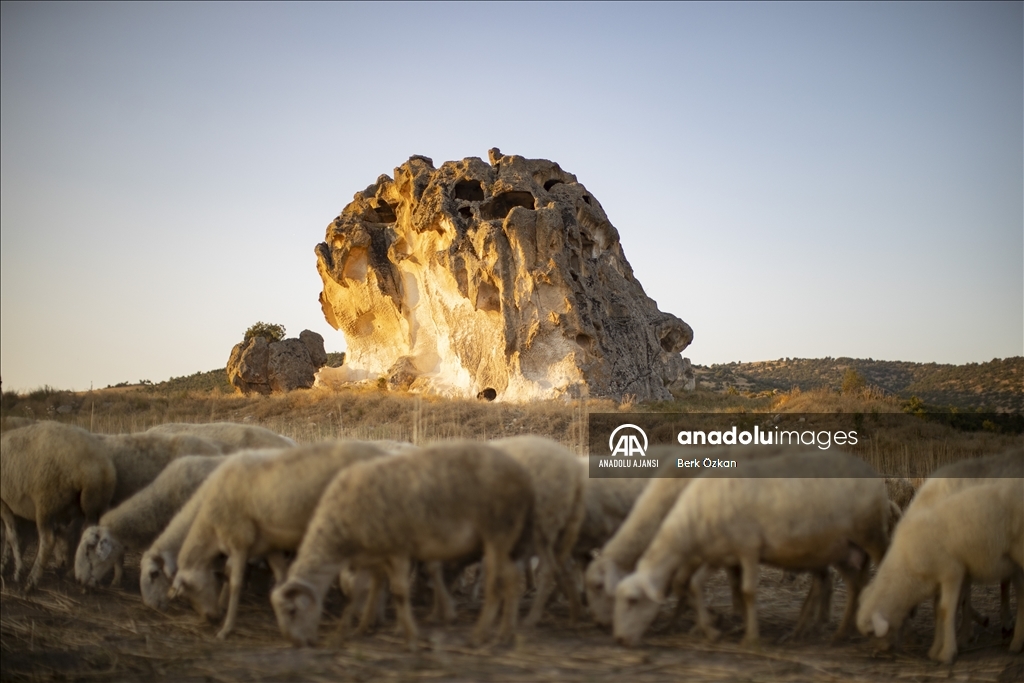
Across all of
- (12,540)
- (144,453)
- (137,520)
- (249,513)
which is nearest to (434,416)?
(144,453)

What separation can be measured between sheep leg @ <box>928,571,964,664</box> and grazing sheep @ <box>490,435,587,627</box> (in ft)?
9.95

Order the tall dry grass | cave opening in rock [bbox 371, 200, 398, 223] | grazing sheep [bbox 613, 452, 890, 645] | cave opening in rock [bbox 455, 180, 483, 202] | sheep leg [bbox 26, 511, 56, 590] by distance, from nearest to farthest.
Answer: grazing sheep [bbox 613, 452, 890, 645], sheep leg [bbox 26, 511, 56, 590], the tall dry grass, cave opening in rock [bbox 455, 180, 483, 202], cave opening in rock [bbox 371, 200, 398, 223]

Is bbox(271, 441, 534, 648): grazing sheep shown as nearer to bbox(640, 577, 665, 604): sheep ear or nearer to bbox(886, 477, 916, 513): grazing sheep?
bbox(640, 577, 665, 604): sheep ear

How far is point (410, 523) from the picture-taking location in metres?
6.29

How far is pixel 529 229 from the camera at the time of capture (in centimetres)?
3497

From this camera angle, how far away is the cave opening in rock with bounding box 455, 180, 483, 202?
Result: 39.8 m

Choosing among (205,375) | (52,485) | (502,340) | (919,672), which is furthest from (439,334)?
(205,375)

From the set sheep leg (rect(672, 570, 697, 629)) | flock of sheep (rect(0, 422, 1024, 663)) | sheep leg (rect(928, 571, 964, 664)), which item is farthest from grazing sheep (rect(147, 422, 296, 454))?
sheep leg (rect(928, 571, 964, 664))

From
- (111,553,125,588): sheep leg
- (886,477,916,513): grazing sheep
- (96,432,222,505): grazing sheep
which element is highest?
(96,432,222,505): grazing sheep

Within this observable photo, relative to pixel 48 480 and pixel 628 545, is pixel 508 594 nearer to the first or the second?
pixel 628 545

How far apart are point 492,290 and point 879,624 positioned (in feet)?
99.2

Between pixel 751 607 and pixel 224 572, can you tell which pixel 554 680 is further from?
pixel 224 572

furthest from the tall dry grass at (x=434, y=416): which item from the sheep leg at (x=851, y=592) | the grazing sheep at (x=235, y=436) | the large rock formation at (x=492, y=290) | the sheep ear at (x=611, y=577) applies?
the sheep ear at (x=611, y=577)

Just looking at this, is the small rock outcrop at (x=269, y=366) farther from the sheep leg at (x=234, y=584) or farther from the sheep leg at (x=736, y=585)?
the sheep leg at (x=736, y=585)
